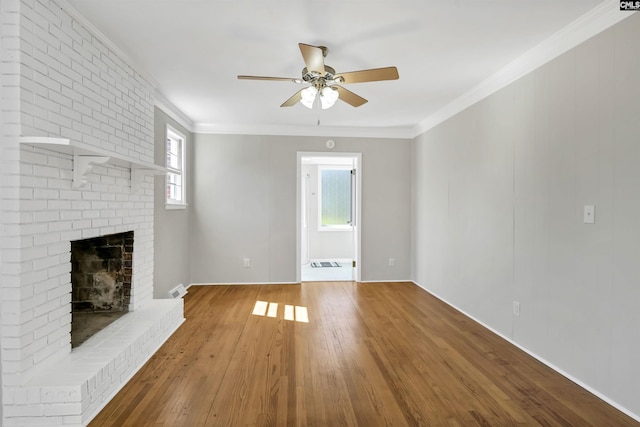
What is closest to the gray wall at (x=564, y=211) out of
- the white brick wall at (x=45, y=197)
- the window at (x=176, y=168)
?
the white brick wall at (x=45, y=197)

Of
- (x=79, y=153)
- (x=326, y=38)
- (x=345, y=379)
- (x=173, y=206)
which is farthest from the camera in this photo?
(x=173, y=206)

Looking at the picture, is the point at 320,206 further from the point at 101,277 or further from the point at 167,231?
the point at 101,277

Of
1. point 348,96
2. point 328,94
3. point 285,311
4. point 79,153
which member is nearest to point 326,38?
point 328,94

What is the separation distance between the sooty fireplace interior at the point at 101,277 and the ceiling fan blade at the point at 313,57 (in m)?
2.16

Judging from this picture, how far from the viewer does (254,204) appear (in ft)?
17.2

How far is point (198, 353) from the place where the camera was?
2783mm

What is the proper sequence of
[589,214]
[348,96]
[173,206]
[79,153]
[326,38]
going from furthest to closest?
[173,206]
[348,96]
[326,38]
[589,214]
[79,153]

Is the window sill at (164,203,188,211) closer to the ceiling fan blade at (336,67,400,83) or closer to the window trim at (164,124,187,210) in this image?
the window trim at (164,124,187,210)

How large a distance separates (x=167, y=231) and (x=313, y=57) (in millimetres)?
3020

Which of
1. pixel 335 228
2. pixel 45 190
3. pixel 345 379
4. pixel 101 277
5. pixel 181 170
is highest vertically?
pixel 181 170

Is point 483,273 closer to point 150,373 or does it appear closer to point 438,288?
point 438,288

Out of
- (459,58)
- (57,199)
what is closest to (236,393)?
(57,199)

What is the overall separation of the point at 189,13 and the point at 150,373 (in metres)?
2.51

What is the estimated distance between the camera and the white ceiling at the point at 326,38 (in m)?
2.14
